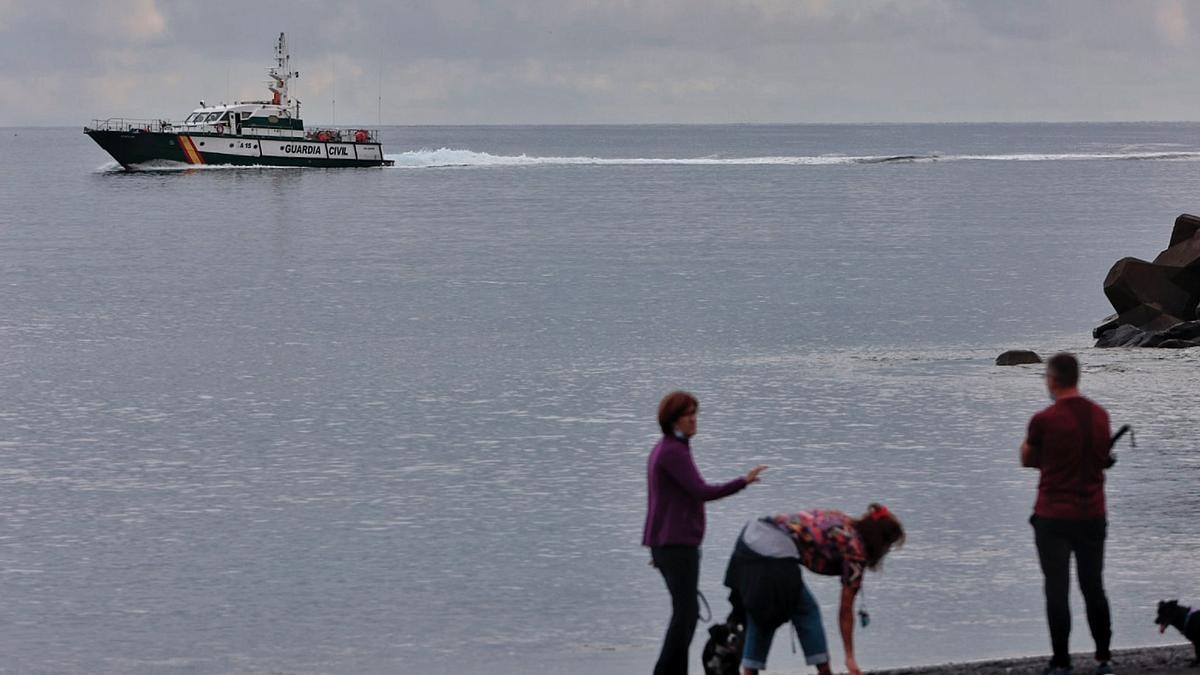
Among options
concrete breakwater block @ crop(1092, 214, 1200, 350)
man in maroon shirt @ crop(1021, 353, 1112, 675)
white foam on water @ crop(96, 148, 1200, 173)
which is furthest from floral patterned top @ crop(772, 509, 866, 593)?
white foam on water @ crop(96, 148, 1200, 173)

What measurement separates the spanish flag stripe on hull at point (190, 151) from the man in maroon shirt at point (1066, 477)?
98.3 meters

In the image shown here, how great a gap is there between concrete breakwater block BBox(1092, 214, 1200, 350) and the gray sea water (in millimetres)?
1305

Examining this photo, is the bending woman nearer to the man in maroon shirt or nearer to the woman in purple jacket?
the woman in purple jacket

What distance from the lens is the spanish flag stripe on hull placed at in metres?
103

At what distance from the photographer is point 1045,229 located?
6869cm

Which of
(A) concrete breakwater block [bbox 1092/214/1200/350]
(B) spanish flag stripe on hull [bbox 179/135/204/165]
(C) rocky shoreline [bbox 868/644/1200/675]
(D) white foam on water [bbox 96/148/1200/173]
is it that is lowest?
(C) rocky shoreline [bbox 868/644/1200/675]

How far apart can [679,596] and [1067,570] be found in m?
2.02

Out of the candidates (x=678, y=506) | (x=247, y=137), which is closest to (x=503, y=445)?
(x=678, y=506)

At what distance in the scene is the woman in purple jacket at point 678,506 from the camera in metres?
8.40

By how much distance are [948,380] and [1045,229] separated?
1790 inches

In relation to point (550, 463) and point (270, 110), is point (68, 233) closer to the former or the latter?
point (270, 110)

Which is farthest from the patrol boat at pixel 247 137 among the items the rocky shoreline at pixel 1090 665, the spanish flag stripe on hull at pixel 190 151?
the rocky shoreline at pixel 1090 665

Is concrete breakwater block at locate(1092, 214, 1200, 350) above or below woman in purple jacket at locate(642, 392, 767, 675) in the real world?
above

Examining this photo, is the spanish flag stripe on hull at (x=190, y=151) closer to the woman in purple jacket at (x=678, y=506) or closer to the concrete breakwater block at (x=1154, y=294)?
the concrete breakwater block at (x=1154, y=294)
